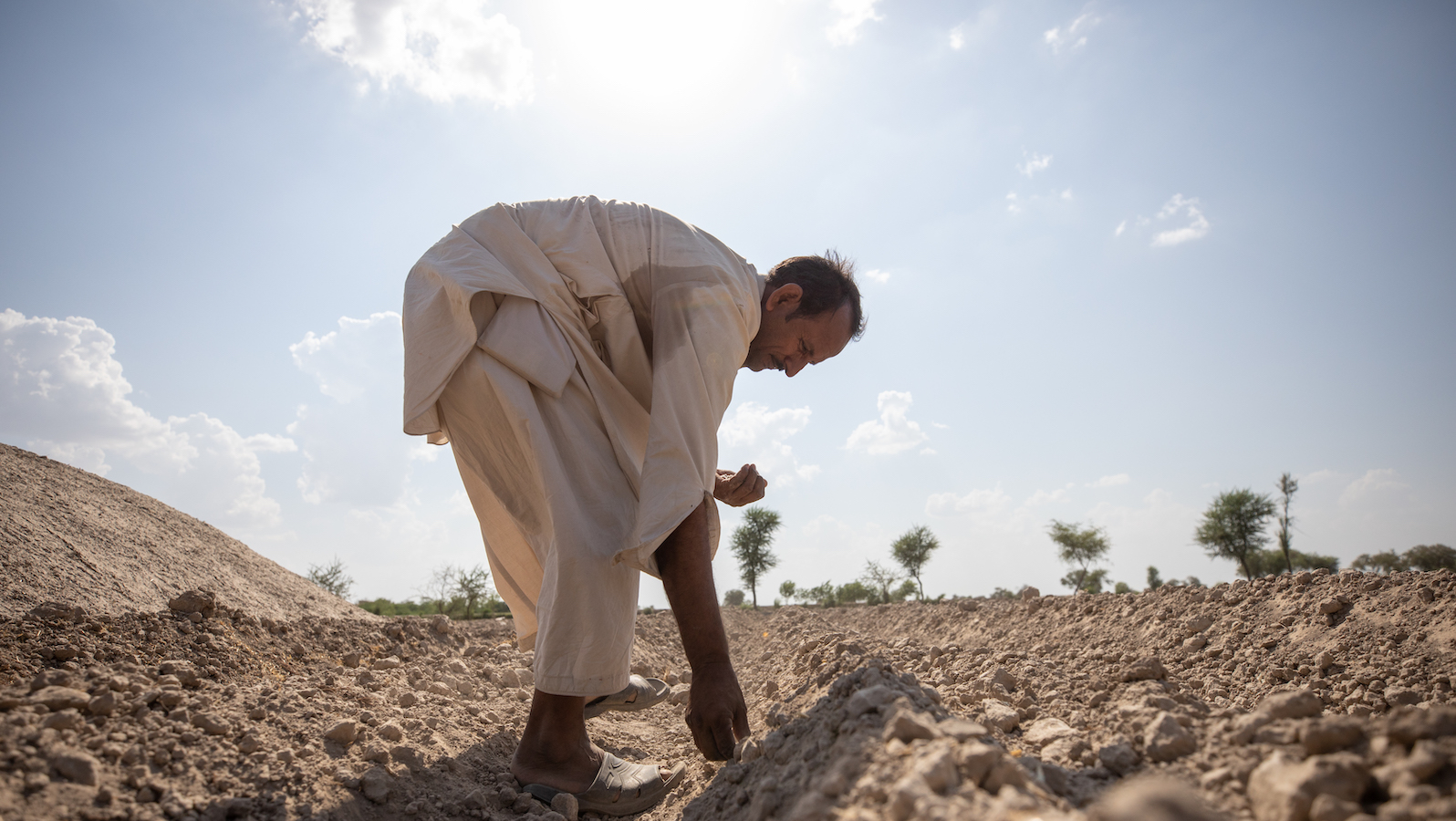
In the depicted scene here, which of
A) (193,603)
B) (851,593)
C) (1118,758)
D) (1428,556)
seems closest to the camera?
(1118,758)

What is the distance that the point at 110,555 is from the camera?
627 cm

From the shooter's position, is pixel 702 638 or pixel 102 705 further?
pixel 702 638

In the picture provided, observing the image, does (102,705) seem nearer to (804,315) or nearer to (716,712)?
(716,712)

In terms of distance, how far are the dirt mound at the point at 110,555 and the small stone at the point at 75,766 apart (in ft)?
14.2

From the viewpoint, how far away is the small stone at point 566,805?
189cm

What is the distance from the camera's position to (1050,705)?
2.06m

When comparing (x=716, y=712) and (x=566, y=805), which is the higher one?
(x=716, y=712)

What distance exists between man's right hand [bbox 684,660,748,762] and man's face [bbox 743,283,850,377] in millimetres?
1244

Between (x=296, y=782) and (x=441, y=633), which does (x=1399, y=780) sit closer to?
(x=296, y=782)

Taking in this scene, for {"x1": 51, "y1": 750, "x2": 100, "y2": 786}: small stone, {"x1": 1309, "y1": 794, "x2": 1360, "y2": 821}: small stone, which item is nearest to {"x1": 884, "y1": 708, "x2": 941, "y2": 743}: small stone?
{"x1": 1309, "y1": 794, "x2": 1360, "y2": 821}: small stone

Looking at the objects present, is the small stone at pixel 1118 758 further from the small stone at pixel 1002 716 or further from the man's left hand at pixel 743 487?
the man's left hand at pixel 743 487

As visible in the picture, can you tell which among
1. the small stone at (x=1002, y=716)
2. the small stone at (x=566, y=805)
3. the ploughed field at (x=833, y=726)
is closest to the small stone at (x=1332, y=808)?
the ploughed field at (x=833, y=726)

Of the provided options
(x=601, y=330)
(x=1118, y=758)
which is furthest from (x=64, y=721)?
(x=1118, y=758)

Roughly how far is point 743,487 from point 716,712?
98 cm
